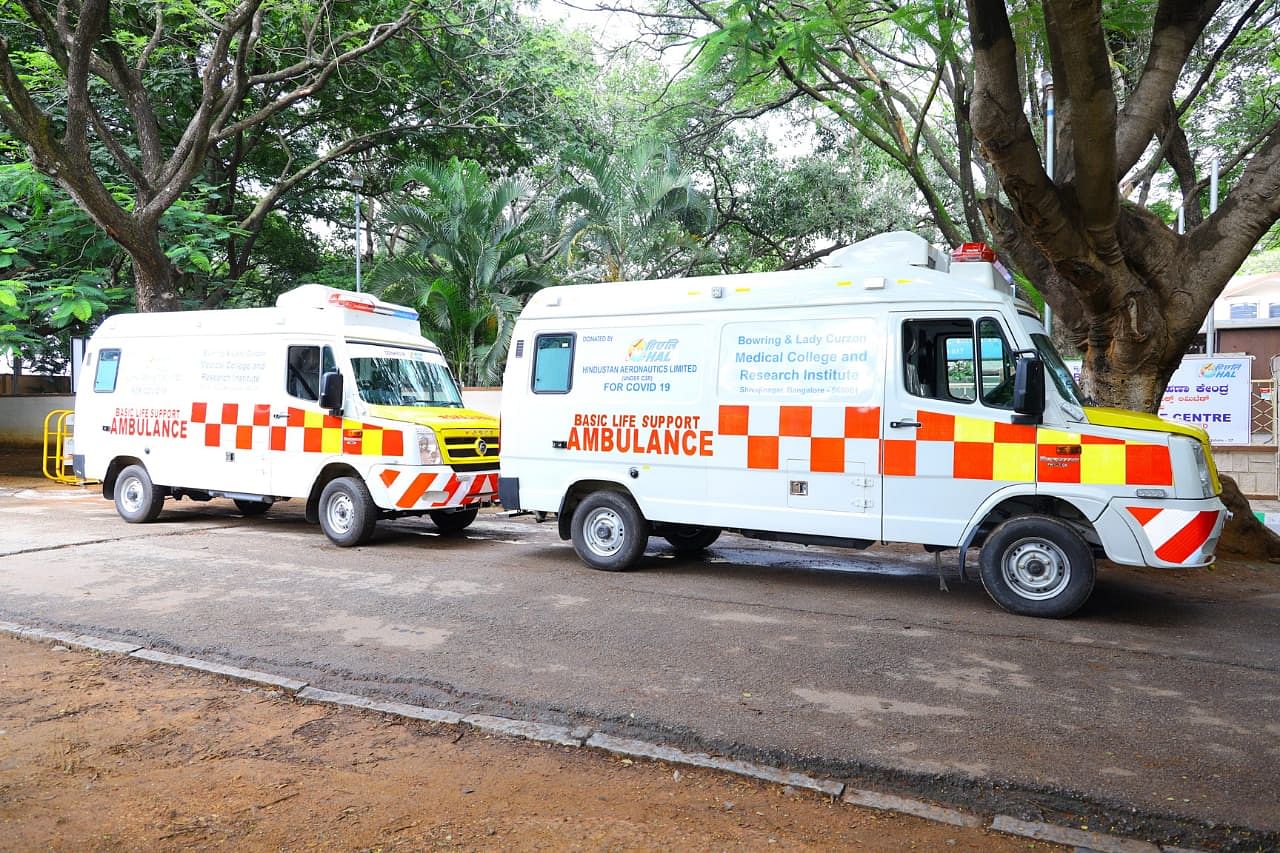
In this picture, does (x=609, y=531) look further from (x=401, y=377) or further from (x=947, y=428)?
(x=401, y=377)

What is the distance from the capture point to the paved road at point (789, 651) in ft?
13.4

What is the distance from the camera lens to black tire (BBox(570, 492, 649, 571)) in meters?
8.50

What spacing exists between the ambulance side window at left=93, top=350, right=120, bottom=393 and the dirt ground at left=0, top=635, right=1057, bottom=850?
7.88m

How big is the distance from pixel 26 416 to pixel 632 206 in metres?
16.1

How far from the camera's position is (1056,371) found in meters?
7.04

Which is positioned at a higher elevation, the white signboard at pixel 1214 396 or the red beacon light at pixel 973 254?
the red beacon light at pixel 973 254

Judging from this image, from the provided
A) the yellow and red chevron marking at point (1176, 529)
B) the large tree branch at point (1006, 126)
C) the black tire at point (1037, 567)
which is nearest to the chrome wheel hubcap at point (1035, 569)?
the black tire at point (1037, 567)

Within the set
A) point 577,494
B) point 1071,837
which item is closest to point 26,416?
point 577,494

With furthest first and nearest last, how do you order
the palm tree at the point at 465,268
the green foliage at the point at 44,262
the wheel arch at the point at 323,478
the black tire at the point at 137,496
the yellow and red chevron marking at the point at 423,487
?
1. the palm tree at the point at 465,268
2. the green foliage at the point at 44,262
3. the black tire at the point at 137,496
4. the wheel arch at the point at 323,478
5. the yellow and red chevron marking at the point at 423,487

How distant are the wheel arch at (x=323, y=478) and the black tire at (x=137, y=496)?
7.73ft

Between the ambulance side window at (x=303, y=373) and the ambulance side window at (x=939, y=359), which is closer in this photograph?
the ambulance side window at (x=939, y=359)

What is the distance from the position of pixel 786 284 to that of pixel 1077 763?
15.3 ft

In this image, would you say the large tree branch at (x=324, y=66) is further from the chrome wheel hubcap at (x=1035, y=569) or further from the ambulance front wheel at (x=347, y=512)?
the chrome wheel hubcap at (x=1035, y=569)

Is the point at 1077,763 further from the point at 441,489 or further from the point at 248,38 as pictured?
the point at 248,38
